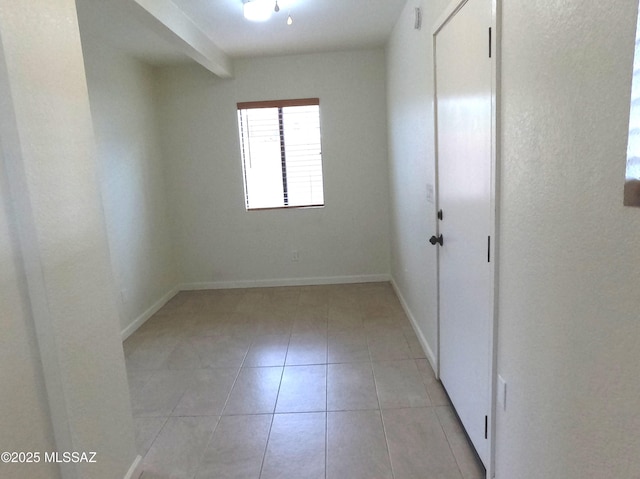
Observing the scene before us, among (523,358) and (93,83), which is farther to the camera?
(93,83)

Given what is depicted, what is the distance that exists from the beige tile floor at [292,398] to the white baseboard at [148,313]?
0.07 m

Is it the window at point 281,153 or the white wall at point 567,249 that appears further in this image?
the window at point 281,153

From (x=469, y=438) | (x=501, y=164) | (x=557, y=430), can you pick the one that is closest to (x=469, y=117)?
(x=501, y=164)

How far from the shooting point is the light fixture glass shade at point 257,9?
2807mm

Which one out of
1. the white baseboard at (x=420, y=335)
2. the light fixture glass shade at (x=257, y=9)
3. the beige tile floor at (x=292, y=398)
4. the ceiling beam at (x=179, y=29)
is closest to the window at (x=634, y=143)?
the beige tile floor at (x=292, y=398)

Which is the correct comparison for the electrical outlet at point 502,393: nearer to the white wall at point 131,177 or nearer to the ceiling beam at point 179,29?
the ceiling beam at point 179,29

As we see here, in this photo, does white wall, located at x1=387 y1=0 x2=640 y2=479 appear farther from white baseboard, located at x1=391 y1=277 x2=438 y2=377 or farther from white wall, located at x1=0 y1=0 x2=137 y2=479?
white wall, located at x1=0 y1=0 x2=137 y2=479

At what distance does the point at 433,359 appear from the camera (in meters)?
2.68

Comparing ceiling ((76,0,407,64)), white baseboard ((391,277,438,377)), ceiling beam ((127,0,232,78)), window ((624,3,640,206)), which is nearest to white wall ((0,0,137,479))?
ceiling beam ((127,0,232,78))

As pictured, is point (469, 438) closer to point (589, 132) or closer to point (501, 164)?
point (501, 164)

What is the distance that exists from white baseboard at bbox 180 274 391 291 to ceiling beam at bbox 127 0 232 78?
2345 mm

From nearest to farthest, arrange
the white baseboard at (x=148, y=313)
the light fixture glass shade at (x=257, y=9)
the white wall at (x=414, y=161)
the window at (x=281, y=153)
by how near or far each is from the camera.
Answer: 1. the white wall at (x=414, y=161)
2. the light fixture glass shade at (x=257, y=9)
3. the white baseboard at (x=148, y=313)
4. the window at (x=281, y=153)

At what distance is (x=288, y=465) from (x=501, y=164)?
5.36ft

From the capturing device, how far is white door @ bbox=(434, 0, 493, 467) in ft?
5.34
